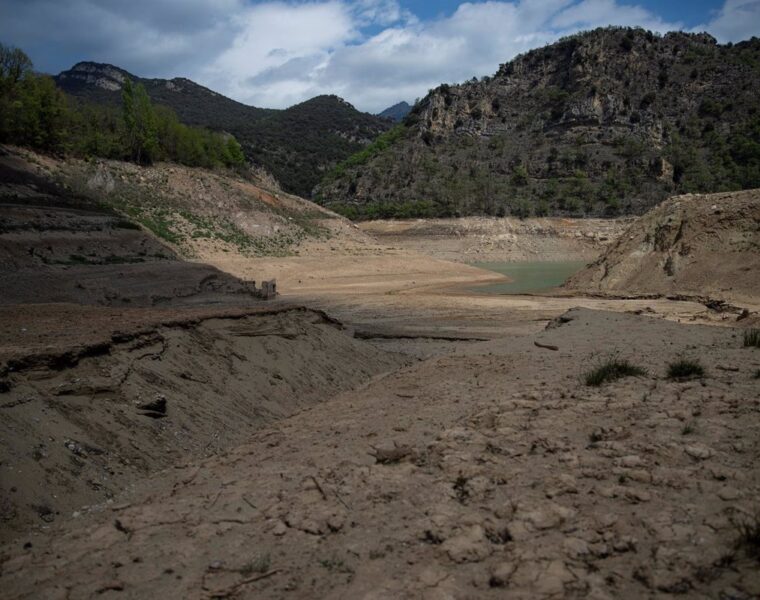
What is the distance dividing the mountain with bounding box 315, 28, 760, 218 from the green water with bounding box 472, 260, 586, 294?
62.9ft

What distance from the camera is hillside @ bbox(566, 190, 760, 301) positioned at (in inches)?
900

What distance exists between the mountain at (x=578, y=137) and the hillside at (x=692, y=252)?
50403 mm

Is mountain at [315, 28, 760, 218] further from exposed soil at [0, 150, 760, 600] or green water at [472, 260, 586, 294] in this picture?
exposed soil at [0, 150, 760, 600]

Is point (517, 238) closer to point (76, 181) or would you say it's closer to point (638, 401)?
point (76, 181)

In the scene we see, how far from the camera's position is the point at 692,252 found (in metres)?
24.8

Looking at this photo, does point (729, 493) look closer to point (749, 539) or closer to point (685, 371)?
point (749, 539)

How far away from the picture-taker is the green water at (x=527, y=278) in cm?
3408

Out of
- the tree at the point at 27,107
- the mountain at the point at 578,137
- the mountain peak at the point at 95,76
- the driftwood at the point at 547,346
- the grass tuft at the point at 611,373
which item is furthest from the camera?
the mountain peak at the point at 95,76

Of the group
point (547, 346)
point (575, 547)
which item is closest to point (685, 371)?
point (547, 346)

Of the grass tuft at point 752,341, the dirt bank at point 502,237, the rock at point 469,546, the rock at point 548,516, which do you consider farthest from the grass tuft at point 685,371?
the dirt bank at point 502,237

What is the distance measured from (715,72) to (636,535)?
4819 inches

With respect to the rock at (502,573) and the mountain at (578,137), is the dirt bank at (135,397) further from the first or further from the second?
the mountain at (578,137)

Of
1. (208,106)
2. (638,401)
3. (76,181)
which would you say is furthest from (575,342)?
(208,106)

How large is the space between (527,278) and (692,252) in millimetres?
18620
